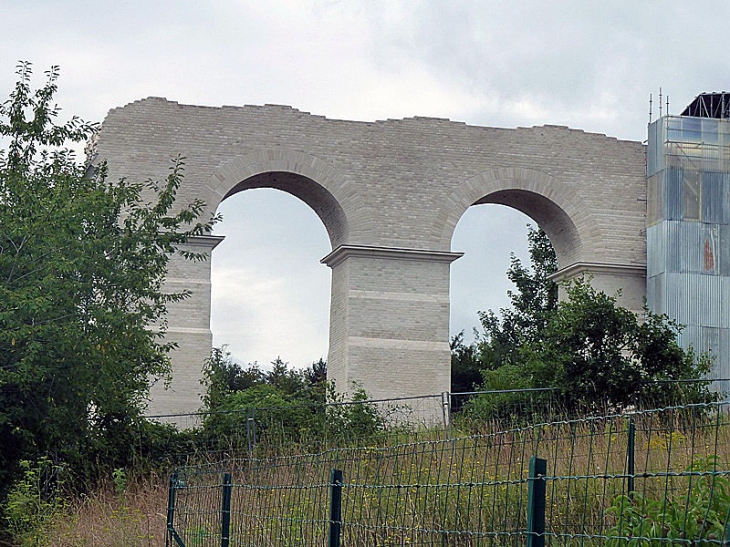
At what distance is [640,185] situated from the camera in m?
26.7

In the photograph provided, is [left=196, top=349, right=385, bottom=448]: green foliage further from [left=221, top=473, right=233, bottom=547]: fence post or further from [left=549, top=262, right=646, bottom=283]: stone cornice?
[left=221, top=473, right=233, bottom=547]: fence post

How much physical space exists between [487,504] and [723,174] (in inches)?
731

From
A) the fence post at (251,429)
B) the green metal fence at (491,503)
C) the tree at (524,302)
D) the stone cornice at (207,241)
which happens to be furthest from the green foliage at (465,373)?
the green metal fence at (491,503)

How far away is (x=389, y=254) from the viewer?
82.3ft

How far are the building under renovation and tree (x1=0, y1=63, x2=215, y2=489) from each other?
12132mm

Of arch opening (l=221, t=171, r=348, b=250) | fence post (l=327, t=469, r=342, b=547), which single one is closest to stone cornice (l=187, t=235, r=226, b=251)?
arch opening (l=221, t=171, r=348, b=250)

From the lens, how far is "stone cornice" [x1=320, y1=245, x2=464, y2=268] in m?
24.8

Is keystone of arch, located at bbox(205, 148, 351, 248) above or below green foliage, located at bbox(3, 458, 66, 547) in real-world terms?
above

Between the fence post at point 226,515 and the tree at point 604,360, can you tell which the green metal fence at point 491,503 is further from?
the tree at point 604,360

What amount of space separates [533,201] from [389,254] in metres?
3.98

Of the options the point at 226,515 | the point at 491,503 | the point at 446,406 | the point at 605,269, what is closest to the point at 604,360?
the point at 446,406

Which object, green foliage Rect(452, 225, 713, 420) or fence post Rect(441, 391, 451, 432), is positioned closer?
green foliage Rect(452, 225, 713, 420)

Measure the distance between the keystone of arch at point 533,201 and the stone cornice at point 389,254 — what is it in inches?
12.1

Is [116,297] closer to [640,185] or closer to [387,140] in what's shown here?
[387,140]
